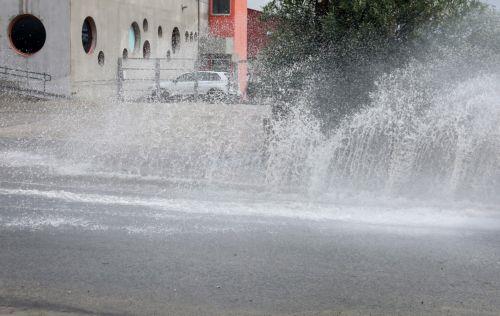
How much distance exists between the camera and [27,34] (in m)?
20.2

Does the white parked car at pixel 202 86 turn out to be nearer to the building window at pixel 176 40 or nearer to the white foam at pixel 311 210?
the building window at pixel 176 40

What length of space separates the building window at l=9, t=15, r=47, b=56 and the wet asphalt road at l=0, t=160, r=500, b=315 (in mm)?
14766

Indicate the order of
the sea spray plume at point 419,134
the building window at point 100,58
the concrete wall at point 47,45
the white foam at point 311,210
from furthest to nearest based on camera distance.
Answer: the building window at point 100,58 < the concrete wall at point 47,45 < the sea spray plume at point 419,134 < the white foam at point 311,210

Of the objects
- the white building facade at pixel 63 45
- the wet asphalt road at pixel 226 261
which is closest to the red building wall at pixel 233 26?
the white building facade at pixel 63 45

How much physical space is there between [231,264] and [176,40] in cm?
2839

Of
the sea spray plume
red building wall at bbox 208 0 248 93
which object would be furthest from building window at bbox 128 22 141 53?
the sea spray plume

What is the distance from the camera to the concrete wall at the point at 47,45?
64.9 ft

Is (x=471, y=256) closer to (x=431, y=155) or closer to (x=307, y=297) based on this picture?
(x=307, y=297)

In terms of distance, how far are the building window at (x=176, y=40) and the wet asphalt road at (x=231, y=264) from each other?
26.0m

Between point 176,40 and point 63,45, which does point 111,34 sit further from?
point 176,40

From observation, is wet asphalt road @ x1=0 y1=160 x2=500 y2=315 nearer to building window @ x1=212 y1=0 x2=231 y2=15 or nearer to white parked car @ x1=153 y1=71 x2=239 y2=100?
white parked car @ x1=153 y1=71 x2=239 y2=100

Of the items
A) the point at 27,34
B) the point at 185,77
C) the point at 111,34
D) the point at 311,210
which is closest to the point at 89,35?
the point at 111,34

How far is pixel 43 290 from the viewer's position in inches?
173

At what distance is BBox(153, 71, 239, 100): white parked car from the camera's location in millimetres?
23922
